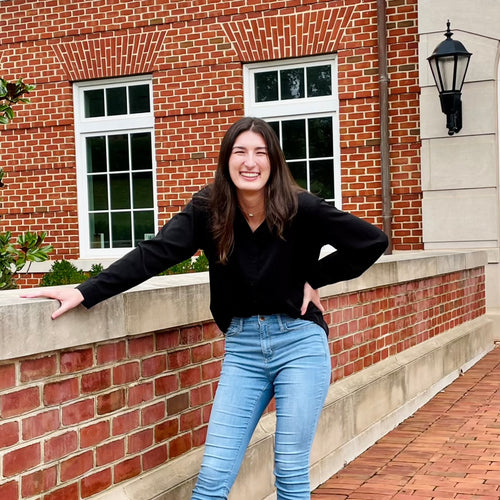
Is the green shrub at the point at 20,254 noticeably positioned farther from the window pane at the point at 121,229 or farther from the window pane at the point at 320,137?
the window pane at the point at 121,229

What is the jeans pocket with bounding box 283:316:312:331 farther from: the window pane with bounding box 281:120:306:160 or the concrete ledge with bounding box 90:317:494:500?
the window pane with bounding box 281:120:306:160

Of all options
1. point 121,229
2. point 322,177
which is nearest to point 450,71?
point 322,177

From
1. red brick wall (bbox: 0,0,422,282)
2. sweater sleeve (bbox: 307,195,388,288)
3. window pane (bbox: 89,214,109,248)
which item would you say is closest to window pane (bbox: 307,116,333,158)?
red brick wall (bbox: 0,0,422,282)

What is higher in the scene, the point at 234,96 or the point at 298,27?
the point at 298,27

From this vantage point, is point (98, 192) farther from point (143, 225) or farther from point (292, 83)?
point (292, 83)

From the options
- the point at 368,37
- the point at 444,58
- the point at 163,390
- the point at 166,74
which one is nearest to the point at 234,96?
the point at 166,74

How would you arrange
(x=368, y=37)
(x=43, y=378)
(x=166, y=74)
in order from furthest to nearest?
(x=166, y=74) → (x=368, y=37) → (x=43, y=378)

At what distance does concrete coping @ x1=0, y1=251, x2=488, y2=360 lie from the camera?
8.93 feet

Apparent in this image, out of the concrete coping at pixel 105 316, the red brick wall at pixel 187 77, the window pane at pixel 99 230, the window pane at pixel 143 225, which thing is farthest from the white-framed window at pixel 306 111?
the concrete coping at pixel 105 316

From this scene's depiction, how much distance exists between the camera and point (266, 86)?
35.9 ft

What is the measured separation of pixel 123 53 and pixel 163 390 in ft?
27.5

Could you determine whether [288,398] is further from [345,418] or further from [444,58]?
[444,58]

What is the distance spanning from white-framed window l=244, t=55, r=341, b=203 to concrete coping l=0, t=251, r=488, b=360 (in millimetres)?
6686

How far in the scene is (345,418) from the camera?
526cm
